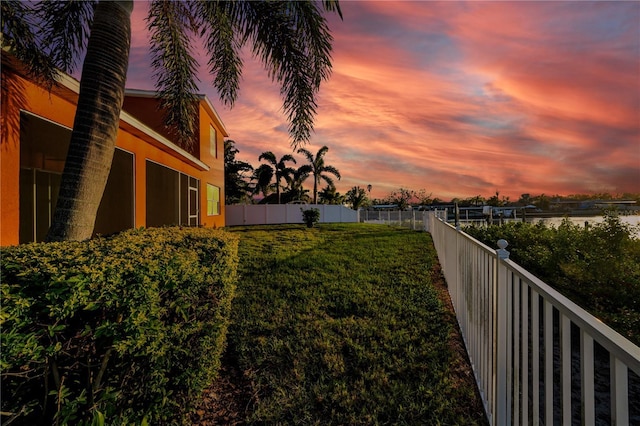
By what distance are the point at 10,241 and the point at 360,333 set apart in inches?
193

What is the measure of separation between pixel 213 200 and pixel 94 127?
14294mm

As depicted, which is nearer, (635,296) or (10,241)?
(10,241)

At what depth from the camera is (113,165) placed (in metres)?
8.32

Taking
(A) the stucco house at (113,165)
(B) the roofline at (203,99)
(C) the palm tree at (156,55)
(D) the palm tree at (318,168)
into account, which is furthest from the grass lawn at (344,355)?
(D) the palm tree at (318,168)

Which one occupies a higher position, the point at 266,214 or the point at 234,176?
the point at 234,176

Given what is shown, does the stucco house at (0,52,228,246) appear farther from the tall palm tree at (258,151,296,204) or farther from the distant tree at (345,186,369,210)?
the distant tree at (345,186,369,210)

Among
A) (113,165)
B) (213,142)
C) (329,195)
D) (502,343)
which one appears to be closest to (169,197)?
(113,165)

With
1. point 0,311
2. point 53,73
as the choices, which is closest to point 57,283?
point 0,311

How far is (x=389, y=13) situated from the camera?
226 inches

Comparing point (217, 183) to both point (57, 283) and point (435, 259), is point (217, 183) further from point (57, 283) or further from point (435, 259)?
point (57, 283)

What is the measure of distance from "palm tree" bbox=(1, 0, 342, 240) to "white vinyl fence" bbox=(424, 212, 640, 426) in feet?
11.9

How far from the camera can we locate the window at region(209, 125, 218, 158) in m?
16.4

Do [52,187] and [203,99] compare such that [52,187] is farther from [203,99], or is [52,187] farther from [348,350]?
[348,350]

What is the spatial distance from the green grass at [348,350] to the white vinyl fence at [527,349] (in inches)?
16.1
